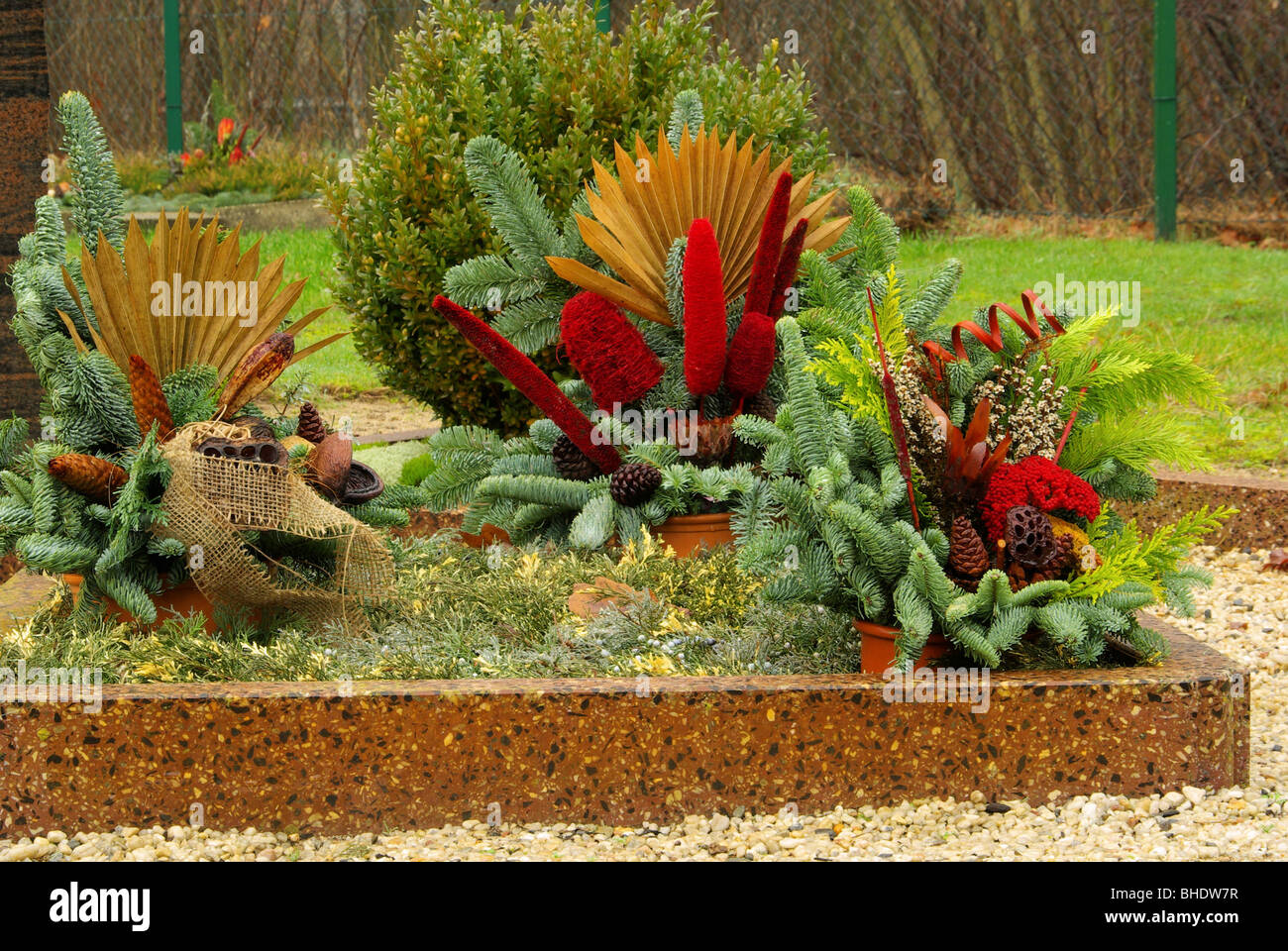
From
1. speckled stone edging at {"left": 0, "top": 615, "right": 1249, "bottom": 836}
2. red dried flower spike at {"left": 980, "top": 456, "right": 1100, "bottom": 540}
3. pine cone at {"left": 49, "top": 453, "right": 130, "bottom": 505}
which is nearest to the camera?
speckled stone edging at {"left": 0, "top": 615, "right": 1249, "bottom": 836}

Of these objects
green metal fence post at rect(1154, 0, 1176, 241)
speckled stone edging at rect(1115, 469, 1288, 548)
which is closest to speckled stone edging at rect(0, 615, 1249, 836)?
speckled stone edging at rect(1115, 469, 1288, 548)

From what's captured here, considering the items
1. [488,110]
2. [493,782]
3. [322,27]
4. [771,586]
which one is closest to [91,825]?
[493,782]

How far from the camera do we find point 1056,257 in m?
9.28

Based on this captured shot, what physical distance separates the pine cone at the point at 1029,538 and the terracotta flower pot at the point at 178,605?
5.90 feet

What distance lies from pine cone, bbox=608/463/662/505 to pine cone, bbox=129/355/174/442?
1.17 metres

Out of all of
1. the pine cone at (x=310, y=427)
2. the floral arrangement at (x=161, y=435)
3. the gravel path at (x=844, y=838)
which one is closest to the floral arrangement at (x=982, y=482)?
the gravel path at (x=844, y=838)

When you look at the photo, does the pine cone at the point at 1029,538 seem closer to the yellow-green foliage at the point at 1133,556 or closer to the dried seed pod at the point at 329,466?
the yellow-green foliage at the point at 1133,556

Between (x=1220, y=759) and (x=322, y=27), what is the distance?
11.6 meters

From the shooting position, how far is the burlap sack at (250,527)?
3010mm

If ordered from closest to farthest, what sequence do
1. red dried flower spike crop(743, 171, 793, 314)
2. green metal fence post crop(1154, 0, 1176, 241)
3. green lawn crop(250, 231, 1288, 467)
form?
red dried flower spike crop(743, 171, 793, 314)
green lawn crop(250, 231, 1288, 467)
green metal fence post crop(1154, 0, 1176, 241)

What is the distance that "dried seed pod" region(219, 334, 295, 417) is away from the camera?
329 cm

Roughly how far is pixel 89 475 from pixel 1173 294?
7.05m

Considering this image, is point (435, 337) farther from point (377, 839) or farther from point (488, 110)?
point (377, 839)

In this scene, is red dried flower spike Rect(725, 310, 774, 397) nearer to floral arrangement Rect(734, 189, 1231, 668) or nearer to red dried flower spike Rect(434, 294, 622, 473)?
red dried flower spike Rect(434, 294, 622, 473)
